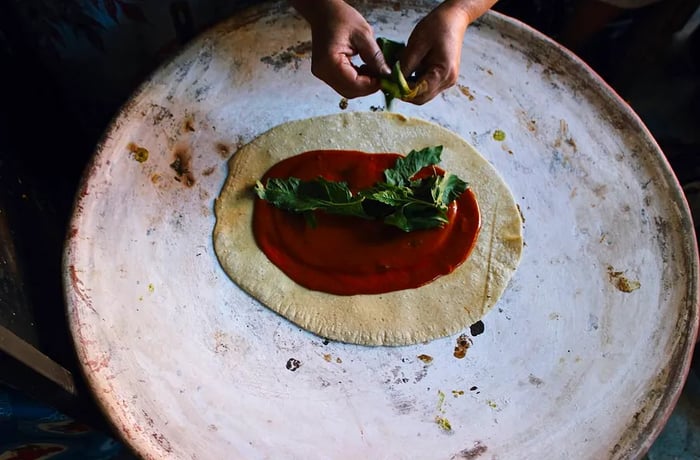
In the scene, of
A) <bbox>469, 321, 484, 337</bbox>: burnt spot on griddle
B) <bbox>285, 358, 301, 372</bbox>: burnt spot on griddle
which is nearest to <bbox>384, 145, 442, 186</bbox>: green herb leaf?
<bbox>469, 321, 484, 337</bbox>: burnt spot on griddle

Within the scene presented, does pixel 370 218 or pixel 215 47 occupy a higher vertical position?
pixel 215 47

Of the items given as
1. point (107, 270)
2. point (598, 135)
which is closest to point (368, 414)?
point (107, 270)

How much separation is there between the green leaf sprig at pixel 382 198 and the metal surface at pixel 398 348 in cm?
19

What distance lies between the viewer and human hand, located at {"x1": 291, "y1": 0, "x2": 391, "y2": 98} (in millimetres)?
1373

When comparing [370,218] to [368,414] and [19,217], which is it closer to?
[368,414]

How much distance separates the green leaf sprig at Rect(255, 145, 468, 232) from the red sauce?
0.10 ft

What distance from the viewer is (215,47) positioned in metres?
1.68

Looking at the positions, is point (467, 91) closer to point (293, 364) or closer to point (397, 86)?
point (397, 86)

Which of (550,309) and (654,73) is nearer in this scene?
(550,309)

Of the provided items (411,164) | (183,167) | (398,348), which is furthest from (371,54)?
(398,348)

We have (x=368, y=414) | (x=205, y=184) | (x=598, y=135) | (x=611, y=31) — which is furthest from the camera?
(x=611, y=31)

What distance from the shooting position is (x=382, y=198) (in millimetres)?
1416

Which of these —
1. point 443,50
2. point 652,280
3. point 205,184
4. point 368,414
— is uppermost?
point 443,50

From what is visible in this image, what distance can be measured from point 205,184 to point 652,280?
108cm
